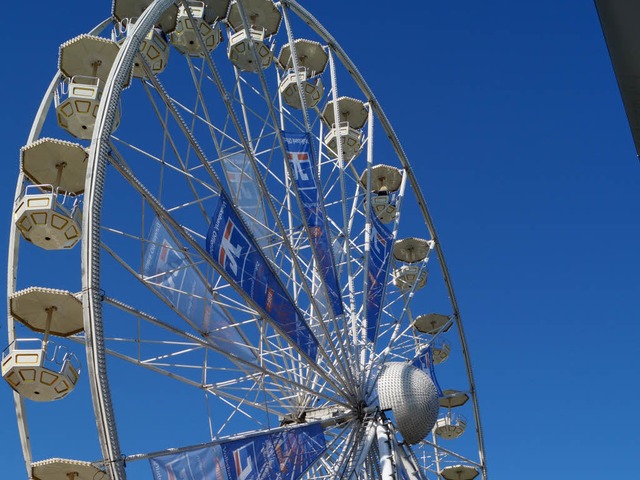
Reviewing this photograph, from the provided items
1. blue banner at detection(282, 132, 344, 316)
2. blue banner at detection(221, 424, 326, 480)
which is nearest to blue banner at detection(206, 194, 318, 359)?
blue banner at detection(221, 424, 326, 480)

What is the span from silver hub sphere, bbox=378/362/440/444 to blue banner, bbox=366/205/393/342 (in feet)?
6.01

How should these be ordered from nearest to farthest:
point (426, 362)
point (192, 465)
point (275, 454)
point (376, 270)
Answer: point (192, 465) < point (275, 454) < point (376, 270) < point (426, 362)

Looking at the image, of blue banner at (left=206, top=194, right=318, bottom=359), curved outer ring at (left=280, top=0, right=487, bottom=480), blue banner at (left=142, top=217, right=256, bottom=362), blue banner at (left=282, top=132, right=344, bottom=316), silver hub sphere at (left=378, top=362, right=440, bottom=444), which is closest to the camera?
blue banner at (left=206, top=194, right=318, bottom=359)

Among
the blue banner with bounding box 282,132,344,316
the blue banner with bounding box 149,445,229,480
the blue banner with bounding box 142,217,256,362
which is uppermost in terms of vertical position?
the blue banner with bounding box 282,132,344,316

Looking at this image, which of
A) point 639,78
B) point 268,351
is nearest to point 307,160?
point 268,351

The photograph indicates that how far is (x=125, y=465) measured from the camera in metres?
9.99

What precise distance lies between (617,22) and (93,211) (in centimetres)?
993

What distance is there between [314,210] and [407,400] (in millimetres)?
4048

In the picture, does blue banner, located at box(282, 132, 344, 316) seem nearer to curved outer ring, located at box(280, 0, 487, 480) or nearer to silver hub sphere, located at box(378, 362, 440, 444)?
silver hub sphere, located at box(378, 362, 440, 444)

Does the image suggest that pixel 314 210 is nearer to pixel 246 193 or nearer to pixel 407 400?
pixel 246 193

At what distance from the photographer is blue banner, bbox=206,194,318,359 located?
12.2 m

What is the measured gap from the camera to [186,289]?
14.1m

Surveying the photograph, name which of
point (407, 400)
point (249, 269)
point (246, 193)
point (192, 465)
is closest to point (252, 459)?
point (192, 465)

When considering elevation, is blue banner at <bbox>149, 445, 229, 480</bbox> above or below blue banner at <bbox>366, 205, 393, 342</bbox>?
below
